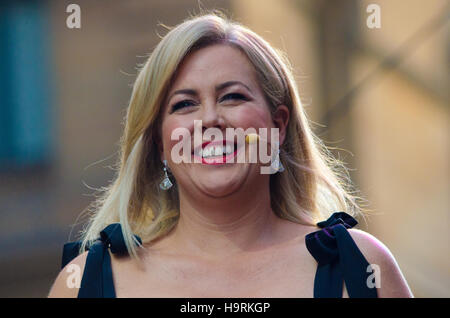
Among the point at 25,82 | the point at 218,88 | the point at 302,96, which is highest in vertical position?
the point at 25,82

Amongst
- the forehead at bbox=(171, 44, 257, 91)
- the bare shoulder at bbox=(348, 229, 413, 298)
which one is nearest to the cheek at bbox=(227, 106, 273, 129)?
the forehead at bbox=(171, 44, 257, 91)

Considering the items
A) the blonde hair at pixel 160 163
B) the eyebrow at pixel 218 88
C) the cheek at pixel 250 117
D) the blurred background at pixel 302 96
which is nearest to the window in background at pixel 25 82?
the blurred background at pixel 302 96

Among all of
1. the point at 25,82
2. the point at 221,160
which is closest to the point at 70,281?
the point at 221,160

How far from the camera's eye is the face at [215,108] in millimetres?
2314

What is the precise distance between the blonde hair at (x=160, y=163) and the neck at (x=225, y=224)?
0.14 meters

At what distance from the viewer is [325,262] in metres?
2.22

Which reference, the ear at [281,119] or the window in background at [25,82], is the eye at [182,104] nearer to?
the ear at [281,119]

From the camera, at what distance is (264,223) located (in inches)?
96.5

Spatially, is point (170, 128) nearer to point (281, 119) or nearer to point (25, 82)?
point (281, 119)

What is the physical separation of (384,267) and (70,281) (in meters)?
1.01

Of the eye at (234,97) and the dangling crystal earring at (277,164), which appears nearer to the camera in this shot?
the eye at (234,97)

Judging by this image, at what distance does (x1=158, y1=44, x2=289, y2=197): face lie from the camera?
2314 mm
